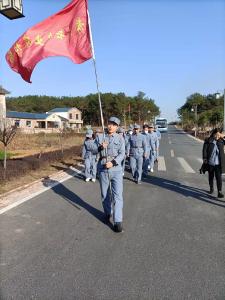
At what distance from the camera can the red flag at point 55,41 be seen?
6621mm

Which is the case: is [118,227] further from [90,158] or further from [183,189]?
[90,158]

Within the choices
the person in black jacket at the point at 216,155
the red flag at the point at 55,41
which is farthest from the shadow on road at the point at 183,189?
the red flag at the point at 55,41

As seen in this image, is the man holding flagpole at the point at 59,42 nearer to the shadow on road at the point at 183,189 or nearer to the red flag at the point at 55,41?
the red flag at the point at 55,41

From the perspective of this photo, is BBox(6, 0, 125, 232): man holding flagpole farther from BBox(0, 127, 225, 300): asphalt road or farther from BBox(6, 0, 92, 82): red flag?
BBox(0, 127, 225, 300): asphalt road

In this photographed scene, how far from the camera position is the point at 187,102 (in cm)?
10906

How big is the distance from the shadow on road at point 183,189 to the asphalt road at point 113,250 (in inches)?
4.9

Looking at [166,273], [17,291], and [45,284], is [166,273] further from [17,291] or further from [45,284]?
[17,291]

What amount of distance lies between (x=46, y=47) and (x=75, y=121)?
275 ft

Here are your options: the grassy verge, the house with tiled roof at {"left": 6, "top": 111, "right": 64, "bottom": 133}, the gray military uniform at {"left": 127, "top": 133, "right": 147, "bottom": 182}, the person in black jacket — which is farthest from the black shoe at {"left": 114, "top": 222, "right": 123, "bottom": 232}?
the house with tiled roof at {"left": 6, "top": 111, "right": 64, "bottom": 133}

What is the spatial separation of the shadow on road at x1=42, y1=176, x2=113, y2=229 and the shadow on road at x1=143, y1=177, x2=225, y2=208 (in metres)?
2.60

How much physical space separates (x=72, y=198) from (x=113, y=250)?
3586 millimetres

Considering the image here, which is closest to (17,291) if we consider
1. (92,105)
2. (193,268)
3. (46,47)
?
(193,268)

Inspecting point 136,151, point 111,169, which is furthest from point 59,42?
point 136,151

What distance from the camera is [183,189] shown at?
31.8 ft
